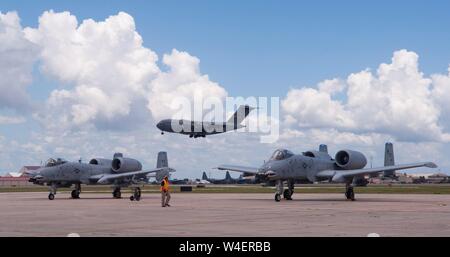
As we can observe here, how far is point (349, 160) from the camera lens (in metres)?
40.0

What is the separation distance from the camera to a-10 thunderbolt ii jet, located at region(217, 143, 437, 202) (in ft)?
119

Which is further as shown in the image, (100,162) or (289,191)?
(100,162)

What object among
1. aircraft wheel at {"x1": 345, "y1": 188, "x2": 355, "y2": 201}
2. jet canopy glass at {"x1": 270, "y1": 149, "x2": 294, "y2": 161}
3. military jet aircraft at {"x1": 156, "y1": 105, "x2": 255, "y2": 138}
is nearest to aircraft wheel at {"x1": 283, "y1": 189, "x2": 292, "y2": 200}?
jet canopy glass at {"x1": 270, "y1": 149, "x2": 294, "y2": 161}

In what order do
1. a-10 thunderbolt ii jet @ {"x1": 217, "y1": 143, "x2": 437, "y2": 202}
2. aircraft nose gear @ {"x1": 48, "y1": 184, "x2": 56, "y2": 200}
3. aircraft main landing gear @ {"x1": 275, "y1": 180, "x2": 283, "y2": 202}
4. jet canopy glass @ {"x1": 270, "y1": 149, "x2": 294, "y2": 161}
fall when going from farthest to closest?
aircraft nose gear @ {"x1": 48, "y1": 184, "x2": 56, "y2": 200} < jet canopy glass @ {"x1": 270, "y1": 149, "x2": 294, "y2": 161} < a-10 thunderbolt ii jet @ {"x1": 217, "y1": 143, "x2": 437, "y2": 202} < aircraft main landing gear @ {"x1": 275, "y1": 180, "x2": 283, "y2": 202}

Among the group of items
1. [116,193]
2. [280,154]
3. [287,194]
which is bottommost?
[116,193]

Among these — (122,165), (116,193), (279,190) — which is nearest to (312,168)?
(279,190)

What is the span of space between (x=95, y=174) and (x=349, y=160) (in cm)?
2036

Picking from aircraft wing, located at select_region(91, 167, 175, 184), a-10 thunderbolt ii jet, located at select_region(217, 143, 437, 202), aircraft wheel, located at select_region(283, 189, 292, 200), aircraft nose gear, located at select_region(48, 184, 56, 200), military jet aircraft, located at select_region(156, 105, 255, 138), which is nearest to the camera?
a-10 thunderbolt ii jet, located at select_region(217, 143, 437, 202)

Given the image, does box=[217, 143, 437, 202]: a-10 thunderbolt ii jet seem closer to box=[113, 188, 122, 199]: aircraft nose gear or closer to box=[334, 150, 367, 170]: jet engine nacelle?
box=[334, 150, 367, 170]: jet engine nacelle

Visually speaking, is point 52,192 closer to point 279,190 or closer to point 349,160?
point 279,190

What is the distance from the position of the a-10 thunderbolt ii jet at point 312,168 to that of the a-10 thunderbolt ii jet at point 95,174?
359 inches

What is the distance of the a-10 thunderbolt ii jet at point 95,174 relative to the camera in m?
44.1

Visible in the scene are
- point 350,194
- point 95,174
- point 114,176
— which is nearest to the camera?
point 350,194
